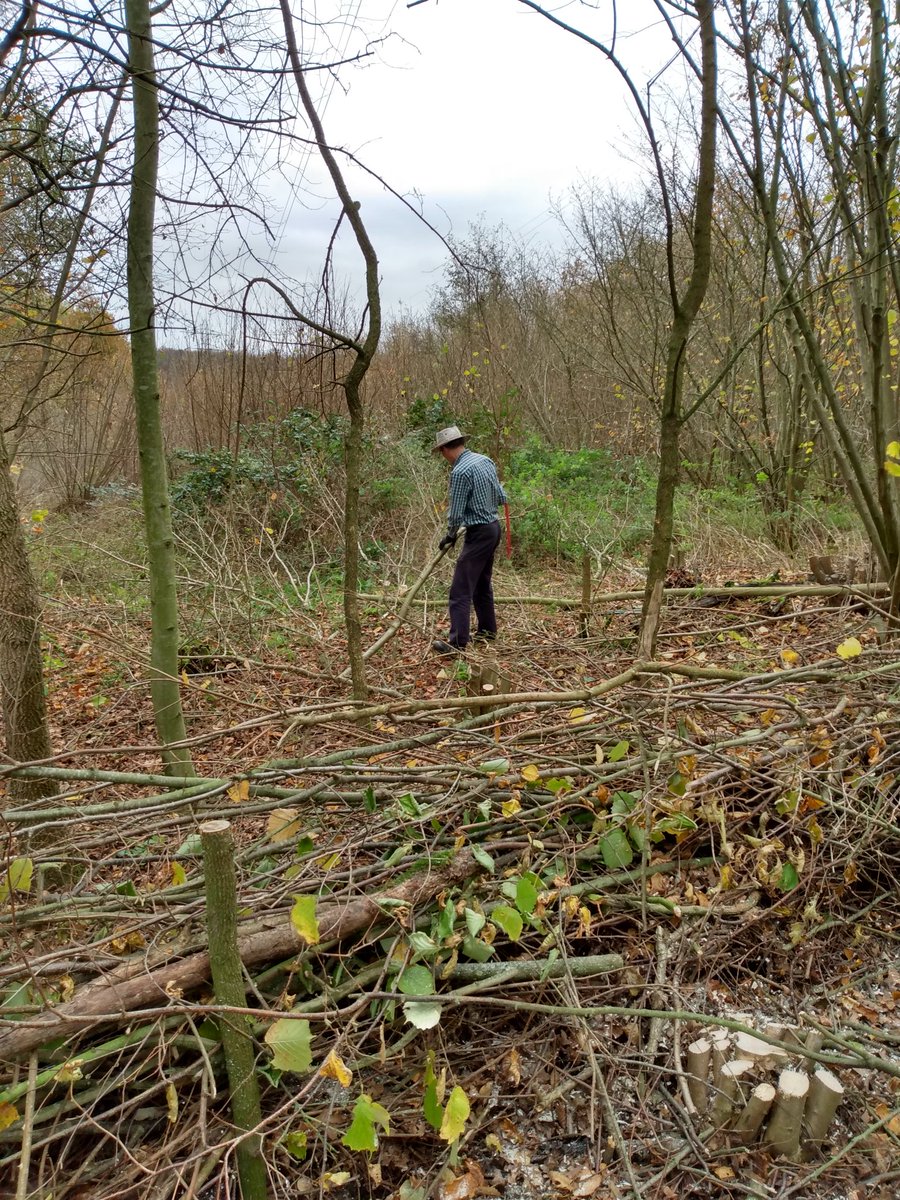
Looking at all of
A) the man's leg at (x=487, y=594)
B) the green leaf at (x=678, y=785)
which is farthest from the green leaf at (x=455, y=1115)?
the man's leg at (x=487, y=594)

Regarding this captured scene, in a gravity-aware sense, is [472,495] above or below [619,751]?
above

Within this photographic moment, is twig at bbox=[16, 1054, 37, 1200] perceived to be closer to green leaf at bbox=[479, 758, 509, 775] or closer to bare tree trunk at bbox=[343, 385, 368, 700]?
green leaf at bbox=[479, 758, 509, 775]

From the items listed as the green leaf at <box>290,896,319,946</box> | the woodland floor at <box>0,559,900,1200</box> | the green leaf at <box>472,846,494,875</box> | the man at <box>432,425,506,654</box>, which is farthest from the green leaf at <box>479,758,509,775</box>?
the man at <box>432,425,506,654</box>

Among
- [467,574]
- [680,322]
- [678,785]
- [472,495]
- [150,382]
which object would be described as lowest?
[678,785]

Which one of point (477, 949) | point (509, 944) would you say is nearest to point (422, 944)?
point (477, 949)

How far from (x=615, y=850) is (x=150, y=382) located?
2.81m

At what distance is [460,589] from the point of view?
17.9 ft

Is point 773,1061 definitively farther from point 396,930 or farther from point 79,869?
point 79,869

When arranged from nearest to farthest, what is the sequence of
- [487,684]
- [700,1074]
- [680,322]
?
1. [700,1074]
2. [680,322]
3. [487,684]

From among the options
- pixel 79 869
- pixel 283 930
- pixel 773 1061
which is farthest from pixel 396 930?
pixel 79 869

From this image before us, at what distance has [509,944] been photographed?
7.52 feet

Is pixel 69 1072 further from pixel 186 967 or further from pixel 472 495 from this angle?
pixel 472 495

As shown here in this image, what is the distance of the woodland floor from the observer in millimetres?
1724

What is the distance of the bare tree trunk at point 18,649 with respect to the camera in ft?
10.2
